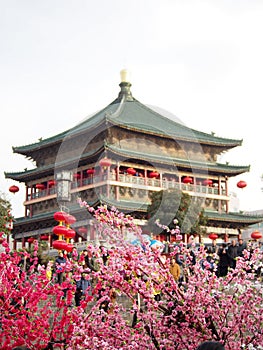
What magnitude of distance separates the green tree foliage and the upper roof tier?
8.14m

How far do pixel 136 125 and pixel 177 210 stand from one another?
10.4 m

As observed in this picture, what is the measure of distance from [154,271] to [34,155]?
118 ft

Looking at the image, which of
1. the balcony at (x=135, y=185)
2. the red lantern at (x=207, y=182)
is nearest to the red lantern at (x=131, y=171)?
the balcony at (x=135, y=185)

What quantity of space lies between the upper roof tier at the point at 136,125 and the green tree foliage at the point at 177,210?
26.7ft

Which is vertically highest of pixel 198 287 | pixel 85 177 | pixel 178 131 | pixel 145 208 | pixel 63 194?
pixel 178 131

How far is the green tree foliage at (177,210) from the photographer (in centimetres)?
2848

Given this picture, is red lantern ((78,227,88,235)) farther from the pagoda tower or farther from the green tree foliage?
the green tree foliage

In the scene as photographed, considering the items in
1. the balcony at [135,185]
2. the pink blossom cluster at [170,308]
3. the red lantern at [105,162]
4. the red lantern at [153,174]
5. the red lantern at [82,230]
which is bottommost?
the pink blossom cluster at [170,308]

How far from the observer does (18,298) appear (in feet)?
31.2

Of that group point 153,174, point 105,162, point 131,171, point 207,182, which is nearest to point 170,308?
point 105,162

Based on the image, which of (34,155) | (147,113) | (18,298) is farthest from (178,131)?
(18,298)

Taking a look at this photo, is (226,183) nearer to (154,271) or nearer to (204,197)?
(204,197)

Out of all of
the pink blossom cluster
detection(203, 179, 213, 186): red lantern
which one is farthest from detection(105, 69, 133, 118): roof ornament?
the pink blossom cluster

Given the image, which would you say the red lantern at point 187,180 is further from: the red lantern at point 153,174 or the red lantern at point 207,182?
the red lantern at point 153,174
